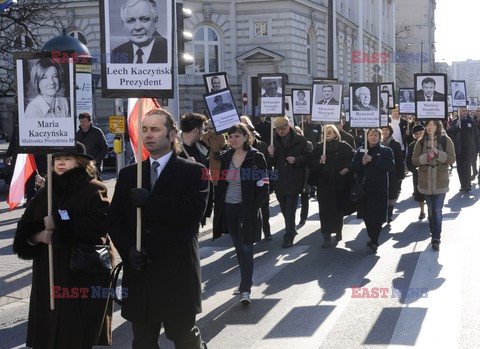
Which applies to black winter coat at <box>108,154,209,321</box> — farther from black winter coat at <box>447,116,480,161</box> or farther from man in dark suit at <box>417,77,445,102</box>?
black winter coat at <box>447,116,480,161</box>

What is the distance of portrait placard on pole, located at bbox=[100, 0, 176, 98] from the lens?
544 cm

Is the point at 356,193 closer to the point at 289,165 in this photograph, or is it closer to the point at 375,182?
the point at 375,182

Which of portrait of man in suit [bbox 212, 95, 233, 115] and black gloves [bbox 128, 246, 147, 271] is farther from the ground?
portrait of man in suit [bbox 212, 95, 233, 115]

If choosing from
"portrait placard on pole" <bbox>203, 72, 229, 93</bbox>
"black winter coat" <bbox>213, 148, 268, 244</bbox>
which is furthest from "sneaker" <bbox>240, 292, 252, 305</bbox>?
"portrait placard on pole" <bbox>203, 72, 229, 93</bbox>

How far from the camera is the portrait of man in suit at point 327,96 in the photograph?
44.5 feet

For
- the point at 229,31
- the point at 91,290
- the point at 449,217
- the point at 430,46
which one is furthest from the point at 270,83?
the point at 430,46

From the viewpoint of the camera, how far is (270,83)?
1327 cm

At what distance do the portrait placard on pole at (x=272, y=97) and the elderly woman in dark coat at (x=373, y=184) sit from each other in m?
2.34

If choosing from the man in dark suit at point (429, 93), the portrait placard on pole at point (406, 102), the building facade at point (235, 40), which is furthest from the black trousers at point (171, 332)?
the building facade at point (235, 40)

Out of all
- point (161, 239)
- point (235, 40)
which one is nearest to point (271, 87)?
point (161, 239)

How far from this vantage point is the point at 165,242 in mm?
4734

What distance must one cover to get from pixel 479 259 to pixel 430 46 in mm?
103047

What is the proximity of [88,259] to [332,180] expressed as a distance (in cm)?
682

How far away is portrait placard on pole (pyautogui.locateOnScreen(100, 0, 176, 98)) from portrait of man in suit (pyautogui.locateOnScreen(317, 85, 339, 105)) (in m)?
8.25
